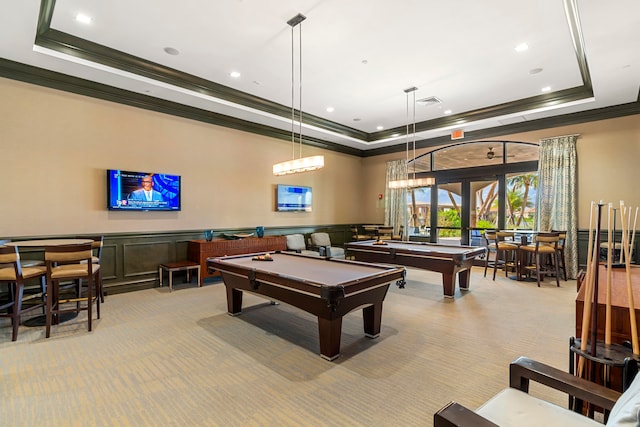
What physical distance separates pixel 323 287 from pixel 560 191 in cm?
640

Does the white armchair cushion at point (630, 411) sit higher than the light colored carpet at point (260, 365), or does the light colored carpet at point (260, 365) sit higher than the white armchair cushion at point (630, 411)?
the white armchair cushion at point (630, 411)

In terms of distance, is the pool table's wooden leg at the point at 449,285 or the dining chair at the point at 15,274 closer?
the dining chair at the point at 15,274

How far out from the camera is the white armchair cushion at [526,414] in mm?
1392

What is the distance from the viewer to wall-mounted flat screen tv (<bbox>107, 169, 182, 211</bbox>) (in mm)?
5133

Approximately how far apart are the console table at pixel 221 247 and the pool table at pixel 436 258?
6.40 ft

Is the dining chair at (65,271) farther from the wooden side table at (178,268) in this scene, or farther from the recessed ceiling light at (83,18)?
the recessed ceiling light at (83,18)

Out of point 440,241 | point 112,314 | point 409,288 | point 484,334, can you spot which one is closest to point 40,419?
point 112,314

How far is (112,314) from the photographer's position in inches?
165

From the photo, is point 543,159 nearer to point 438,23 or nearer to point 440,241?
point 440,241

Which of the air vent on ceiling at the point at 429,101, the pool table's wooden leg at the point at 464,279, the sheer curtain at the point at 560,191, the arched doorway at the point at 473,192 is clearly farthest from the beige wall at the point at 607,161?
the pool table's wooden leg at the point at 464,279

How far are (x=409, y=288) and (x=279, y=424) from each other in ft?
13.4

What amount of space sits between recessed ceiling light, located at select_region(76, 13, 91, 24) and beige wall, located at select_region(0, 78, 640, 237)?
1530 mm

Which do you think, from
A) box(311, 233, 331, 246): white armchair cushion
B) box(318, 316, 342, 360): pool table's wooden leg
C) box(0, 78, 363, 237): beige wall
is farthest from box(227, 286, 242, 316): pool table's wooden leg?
box(311, 233, 331, 246): white armchair cushion

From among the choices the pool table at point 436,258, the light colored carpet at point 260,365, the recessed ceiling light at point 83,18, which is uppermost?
the recessed ceiling light at point 83,18
